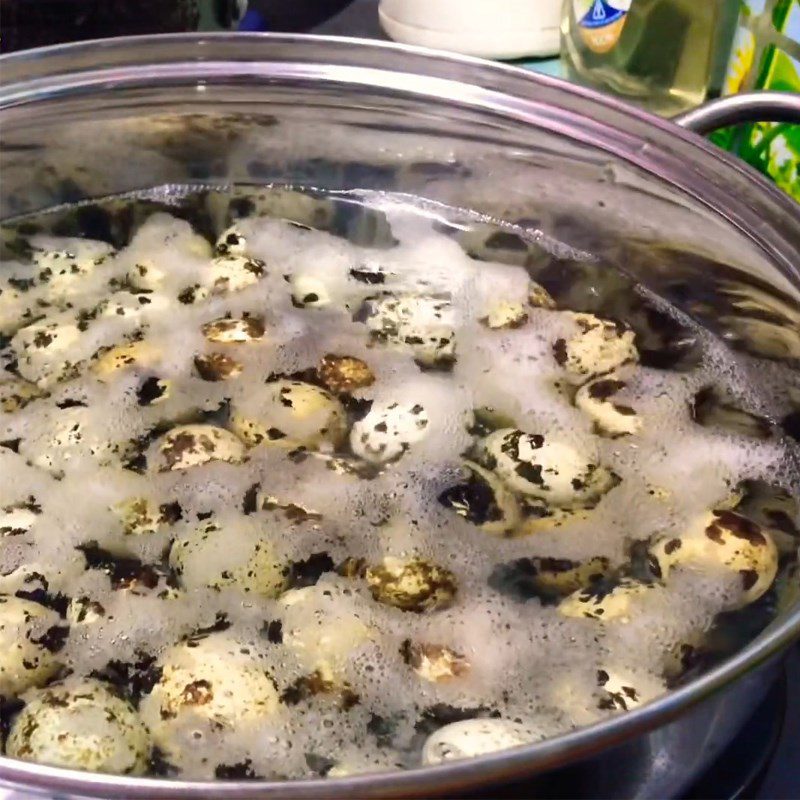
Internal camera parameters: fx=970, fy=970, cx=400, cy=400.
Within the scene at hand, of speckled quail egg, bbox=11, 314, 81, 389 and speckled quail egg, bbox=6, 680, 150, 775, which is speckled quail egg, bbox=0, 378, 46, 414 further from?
speckled quail egg, bbox=6, 680, 150, 775

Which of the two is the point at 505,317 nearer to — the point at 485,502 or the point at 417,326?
the point at 417,326

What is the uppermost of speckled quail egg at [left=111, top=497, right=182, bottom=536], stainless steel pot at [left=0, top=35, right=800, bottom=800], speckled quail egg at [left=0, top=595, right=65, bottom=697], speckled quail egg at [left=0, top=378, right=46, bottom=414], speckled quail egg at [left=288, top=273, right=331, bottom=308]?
stainless steel pot at [left=0, top=35, right=800, bottom=800]

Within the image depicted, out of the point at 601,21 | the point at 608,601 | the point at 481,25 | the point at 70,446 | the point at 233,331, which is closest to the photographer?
the point at 608,601

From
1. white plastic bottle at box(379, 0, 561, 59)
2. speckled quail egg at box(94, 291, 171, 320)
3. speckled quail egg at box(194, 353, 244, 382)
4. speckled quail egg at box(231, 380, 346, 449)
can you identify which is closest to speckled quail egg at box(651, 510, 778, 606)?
speckled quail egg at box(231, 380, 346, 449)

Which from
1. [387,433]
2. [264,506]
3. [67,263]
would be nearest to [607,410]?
[387,433]

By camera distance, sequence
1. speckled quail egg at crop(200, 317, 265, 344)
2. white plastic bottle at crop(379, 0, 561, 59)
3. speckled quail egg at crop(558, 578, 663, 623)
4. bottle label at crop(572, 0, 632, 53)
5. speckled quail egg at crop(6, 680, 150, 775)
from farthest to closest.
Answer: white plastic bottle at crop(379, 0, 561, 59)
bottle label at crop(572, 0, 632, 53)
speckled quail egg at crop(200, 317, 265, 344)
speckled quail egg at crop(558, 578, 663, 623)
speckled quail egg at crop(6, 680, 150, 775)

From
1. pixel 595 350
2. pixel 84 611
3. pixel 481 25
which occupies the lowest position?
pixel 84 611

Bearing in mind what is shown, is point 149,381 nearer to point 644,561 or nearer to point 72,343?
point 72,343
